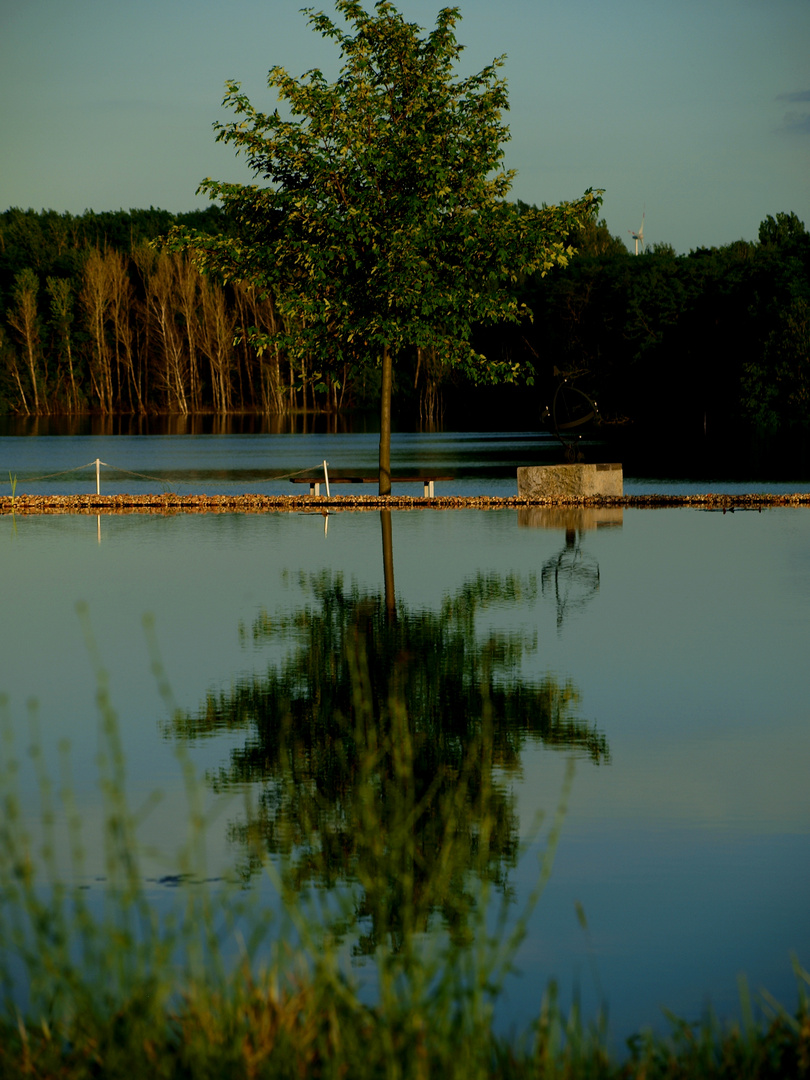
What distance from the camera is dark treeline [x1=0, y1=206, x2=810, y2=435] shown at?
261ft

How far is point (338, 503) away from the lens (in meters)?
29.7

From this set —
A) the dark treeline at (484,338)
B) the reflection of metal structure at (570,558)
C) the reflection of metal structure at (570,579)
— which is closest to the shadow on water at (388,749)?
the reflection of metal structure at (570,579)

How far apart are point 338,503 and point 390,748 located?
2092 centimetres

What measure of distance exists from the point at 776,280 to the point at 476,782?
7468 cm

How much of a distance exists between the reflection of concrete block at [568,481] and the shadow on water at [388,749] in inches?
589

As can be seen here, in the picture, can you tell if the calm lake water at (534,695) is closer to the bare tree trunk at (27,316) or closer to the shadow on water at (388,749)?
the shadow on water at (388,749)

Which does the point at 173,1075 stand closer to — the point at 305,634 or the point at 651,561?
the point at 305,634

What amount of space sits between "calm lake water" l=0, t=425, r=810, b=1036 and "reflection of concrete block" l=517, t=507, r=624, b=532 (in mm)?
1089

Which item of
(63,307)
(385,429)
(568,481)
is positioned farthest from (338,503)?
(63,307)

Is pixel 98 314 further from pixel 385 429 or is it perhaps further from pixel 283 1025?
pixel 283 1025

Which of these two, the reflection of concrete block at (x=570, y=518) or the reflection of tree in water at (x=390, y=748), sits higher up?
the reflection of concrete block at (x=570, y=518)

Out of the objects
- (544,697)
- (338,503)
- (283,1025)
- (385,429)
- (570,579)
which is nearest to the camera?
(283,1025)

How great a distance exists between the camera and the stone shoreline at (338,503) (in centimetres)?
2939

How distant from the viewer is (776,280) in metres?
78.5
